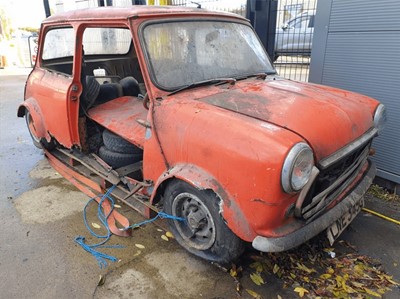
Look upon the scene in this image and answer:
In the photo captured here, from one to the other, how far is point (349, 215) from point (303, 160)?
3.31ft

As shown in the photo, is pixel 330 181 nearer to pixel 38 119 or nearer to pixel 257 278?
pixel 257 278

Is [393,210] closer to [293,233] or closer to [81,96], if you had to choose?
[293,233]

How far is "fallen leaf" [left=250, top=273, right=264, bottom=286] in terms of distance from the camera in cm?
247

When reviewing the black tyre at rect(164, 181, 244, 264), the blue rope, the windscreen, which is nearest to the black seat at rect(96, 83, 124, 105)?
the blue rope

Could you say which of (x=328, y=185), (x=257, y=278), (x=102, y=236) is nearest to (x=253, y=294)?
(x=257, y=278)

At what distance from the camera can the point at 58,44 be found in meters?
4.12

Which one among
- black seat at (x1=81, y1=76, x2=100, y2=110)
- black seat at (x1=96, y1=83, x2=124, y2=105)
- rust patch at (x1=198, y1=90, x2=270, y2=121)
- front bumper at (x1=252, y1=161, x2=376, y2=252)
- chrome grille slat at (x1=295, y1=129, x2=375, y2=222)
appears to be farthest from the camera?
black seat at (x1=96, y1=83, x2=124, y2=105)

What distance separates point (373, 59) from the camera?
3.63 meters

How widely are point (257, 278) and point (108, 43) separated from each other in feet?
12.0

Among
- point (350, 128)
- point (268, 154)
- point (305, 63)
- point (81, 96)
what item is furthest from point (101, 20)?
point (305, 63)

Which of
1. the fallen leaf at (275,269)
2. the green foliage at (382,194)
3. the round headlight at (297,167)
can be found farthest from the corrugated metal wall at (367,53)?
the round headlight at (297,167)

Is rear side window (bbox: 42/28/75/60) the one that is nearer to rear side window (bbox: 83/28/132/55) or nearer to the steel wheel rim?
rear side window (bbox: 83/28/132/55)

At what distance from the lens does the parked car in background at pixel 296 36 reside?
514 cm

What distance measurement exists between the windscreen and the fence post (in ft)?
8.11
